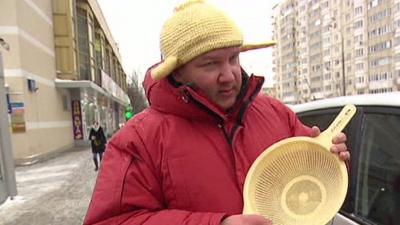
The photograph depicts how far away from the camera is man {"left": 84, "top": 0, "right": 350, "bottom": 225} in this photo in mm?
1561

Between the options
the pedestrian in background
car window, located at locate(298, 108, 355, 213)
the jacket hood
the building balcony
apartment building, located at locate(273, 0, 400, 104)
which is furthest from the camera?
apartment building, located at locate(273, 0, 400, 104)

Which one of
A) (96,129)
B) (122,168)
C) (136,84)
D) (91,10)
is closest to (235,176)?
(122,168)

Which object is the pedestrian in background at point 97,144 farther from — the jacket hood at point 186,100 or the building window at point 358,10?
the building window at point 358,10

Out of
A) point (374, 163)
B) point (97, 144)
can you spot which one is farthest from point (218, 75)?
point (97, 144)

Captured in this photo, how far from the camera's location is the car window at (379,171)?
7.59 feet

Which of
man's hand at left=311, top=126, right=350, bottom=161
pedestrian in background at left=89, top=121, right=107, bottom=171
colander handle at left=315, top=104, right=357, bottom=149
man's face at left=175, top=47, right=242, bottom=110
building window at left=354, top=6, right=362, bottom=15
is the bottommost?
pedestrian in background at left=89, top=121, right=107, bottom=171

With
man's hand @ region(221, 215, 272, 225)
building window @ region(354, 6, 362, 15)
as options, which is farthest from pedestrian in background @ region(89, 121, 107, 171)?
building window @ region(354, 6, 362, 15)

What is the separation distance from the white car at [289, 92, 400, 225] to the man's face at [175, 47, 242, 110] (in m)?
0.99

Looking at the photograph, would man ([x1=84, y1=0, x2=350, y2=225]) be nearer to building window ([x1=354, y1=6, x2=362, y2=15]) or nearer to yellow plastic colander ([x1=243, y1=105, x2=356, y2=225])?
yellow plastic colander ([x1=243, y1=105, x2=356, y2=225])

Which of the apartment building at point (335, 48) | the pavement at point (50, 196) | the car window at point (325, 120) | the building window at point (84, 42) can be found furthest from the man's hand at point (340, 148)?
the apartment building at point (335, 48)

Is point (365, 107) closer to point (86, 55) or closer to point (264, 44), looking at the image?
point (264, 44)

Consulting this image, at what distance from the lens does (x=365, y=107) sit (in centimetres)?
255

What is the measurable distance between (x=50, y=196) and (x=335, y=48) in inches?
3066

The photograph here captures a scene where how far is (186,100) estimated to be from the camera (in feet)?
5.49
